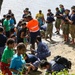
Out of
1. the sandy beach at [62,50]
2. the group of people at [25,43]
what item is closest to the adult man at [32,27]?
the group of people at [25,43]

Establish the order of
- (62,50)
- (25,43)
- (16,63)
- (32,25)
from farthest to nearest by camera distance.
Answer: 1. (62,50)
2. (32,25)
3. (25,43)
4. (16,63)

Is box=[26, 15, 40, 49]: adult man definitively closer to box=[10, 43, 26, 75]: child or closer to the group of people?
the group of people

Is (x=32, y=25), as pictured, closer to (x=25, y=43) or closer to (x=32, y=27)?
(x=32, y=27)

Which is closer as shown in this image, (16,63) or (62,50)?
(16,63)

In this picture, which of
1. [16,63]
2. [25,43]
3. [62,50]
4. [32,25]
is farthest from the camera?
[62,50]

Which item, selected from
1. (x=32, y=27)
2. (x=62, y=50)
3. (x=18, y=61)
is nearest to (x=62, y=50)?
(x=62, y=50)

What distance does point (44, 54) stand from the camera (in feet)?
31.2

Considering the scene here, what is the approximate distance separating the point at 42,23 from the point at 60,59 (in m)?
7.65

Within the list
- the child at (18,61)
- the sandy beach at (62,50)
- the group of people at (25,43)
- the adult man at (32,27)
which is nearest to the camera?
the child at (18,61)

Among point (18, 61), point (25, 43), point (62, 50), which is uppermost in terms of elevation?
point (18, 61)

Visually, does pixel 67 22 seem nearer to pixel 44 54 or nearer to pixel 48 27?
pixel 48 27

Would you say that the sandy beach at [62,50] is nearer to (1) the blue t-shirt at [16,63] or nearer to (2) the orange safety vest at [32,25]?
(2) the orange safety vest at [32,25]

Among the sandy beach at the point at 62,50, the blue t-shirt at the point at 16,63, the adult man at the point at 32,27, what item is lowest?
the sandy beach at the point at 62,50

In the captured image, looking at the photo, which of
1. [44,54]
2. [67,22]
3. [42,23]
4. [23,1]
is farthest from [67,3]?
[44,54]
